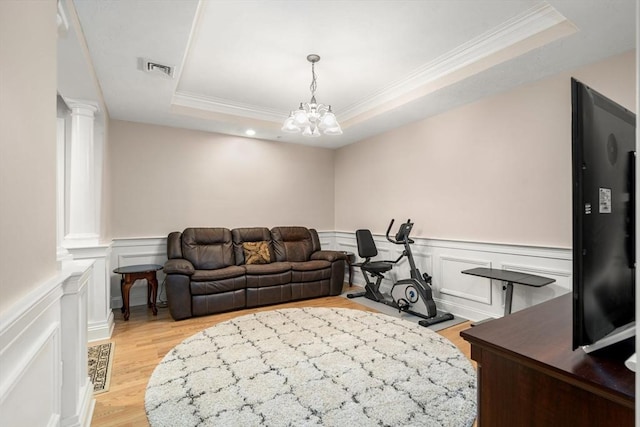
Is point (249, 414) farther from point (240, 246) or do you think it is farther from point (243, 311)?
point (240, 246)

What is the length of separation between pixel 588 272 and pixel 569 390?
25 centimetres

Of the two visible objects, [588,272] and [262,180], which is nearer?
[588,272]

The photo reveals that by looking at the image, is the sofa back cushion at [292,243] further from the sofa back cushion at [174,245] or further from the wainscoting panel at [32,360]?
the wainscoting panel at [32,360]

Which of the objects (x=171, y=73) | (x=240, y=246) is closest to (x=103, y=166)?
(x=171, y=73)

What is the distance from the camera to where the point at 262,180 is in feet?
17.1

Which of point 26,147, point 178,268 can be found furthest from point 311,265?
point 26,147

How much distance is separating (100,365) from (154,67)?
2448 mm

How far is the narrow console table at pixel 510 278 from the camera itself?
2.71 metres

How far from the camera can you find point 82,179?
322 centimetres

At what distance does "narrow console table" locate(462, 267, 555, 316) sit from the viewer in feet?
8.89

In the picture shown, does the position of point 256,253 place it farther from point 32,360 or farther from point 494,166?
point 32,360

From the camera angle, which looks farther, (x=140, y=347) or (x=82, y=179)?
(x=82, y=179)

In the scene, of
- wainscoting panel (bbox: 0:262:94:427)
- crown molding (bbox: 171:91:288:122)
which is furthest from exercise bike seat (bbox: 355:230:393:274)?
wainscoting panel (bbox: 0:262:94:427)

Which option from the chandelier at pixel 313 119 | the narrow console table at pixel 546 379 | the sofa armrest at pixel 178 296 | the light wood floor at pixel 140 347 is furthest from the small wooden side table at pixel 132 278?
the narrow console table at pixel 546 379
